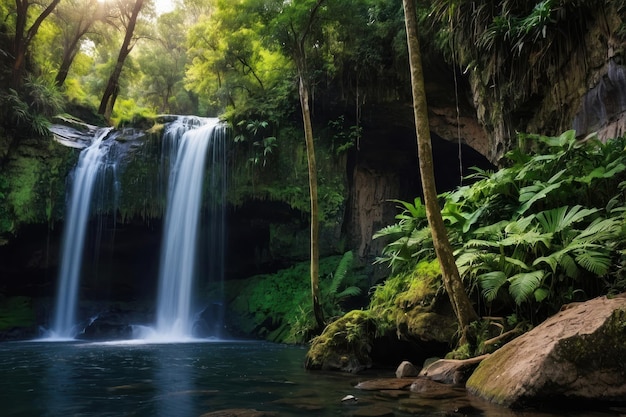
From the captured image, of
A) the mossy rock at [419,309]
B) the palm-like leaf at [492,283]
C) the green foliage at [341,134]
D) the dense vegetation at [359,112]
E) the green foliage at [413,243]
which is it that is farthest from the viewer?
the green foliage at [341,134]

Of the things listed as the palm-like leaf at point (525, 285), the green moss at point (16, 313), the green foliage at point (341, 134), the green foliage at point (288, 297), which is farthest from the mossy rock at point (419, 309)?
the green moss at point (16, 313)

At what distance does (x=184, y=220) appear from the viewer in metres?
16.2

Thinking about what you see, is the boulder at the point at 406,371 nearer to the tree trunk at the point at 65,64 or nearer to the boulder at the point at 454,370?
the boulder at the point at 454,370

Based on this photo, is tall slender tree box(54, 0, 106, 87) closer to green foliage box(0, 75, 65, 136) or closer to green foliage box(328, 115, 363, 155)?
green foliage box(0, 75, 65, 136)

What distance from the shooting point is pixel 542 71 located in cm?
899

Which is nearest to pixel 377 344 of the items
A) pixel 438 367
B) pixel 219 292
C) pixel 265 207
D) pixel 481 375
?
pixel 438 367

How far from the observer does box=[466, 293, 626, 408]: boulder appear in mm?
3672

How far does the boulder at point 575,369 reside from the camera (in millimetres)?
3672

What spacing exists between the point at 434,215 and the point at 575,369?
2301 millimetres

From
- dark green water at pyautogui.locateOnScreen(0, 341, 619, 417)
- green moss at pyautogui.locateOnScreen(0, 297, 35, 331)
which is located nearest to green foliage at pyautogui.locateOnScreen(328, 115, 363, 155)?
dark green water at pyautogui.locateOnScreen(0, 341, 619, 417)

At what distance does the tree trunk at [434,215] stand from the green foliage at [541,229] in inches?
13.1

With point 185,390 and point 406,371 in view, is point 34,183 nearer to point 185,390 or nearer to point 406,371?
point 185,390

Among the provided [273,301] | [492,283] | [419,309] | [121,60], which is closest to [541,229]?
[492,283]

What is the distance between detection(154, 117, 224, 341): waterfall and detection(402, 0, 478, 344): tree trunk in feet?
37.4
